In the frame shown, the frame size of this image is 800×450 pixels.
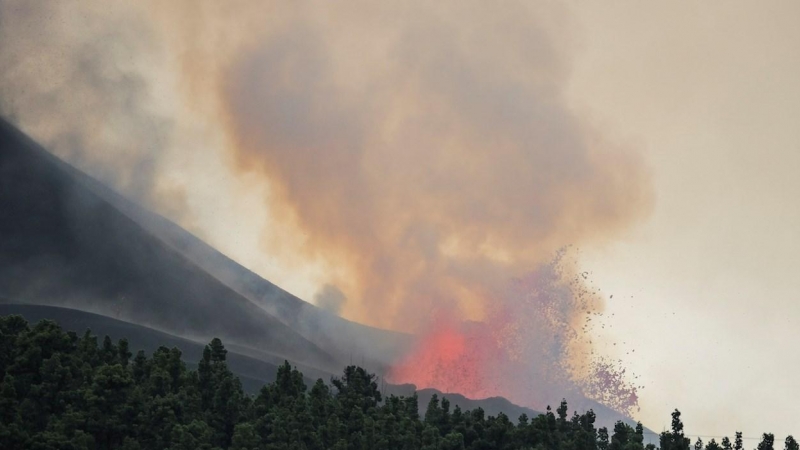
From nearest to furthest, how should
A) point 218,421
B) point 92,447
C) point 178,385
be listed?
point 92,447 < point 218,421 < point 178,385

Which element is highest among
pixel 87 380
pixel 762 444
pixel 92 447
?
pixel 762 444

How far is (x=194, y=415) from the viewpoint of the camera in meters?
99.6

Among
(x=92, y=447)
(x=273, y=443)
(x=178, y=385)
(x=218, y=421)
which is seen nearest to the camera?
(x=92, y=447)

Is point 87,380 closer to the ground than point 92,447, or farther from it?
farther from it

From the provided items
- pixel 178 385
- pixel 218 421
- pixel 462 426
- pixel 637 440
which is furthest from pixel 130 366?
pixel 637 440

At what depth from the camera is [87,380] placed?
98625 millimetres

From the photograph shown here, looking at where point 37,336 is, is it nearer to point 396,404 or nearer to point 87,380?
point 87,380

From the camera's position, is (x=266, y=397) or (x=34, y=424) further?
(x=266, y=397)

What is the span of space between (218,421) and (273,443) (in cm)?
940

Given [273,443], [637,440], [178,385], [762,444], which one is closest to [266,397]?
[178,385]

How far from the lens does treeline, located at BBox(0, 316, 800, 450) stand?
90562 mm

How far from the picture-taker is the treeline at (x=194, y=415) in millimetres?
90562

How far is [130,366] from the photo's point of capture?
112875 mm

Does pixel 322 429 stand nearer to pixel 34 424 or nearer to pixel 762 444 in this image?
pixel 34 424
